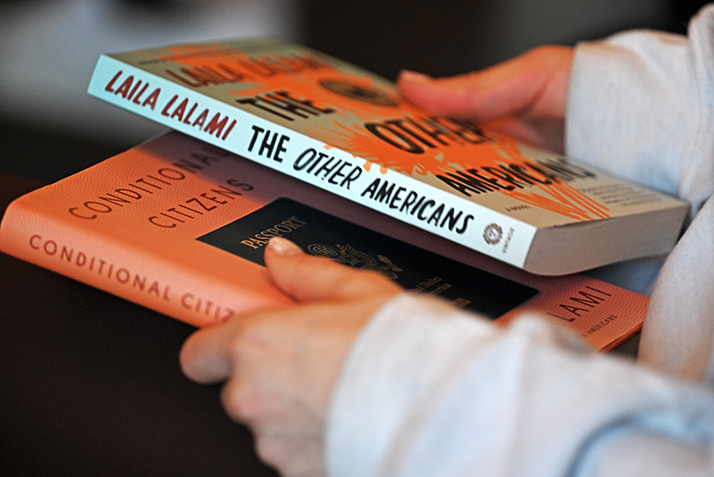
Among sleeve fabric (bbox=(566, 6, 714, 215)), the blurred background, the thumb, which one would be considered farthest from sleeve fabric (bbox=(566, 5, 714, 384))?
the blurred background

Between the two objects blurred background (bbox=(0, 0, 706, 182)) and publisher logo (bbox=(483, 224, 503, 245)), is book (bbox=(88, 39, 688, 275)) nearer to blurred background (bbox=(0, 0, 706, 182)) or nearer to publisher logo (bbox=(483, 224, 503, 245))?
publisher logo (bbox=(483, 224, 503, 245))

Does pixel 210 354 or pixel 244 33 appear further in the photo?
pixel 244 33

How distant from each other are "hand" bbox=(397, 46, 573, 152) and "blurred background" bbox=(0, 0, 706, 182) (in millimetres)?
327

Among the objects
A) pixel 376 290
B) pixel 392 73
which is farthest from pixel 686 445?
pixel 392 73

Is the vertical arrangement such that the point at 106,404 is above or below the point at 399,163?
below

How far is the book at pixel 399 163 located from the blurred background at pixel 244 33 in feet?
1.60

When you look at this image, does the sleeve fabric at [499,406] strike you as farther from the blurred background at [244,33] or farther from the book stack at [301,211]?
the blurred background at [244,33]

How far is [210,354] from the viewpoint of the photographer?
1.04 ft

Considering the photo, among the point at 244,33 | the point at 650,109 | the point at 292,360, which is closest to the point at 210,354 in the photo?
the point at 292,360

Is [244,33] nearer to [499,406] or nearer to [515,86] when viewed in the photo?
[515,86]

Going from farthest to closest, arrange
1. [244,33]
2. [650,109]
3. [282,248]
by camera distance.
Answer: [244,33] → [650,109] → [282,248]

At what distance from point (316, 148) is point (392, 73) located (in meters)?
0.69

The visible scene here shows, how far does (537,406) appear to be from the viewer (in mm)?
248

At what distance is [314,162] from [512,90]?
0.42 metres
